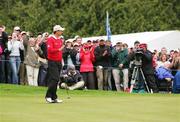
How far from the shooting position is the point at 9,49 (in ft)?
81.6

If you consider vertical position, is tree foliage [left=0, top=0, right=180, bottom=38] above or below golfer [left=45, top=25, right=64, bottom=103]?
above

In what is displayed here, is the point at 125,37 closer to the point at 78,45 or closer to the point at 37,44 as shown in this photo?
the point at 78,45

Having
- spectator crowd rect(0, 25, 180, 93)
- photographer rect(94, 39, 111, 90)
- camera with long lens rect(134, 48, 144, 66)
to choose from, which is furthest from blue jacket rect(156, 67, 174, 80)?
photographer rect(94, 39, 111, 90)

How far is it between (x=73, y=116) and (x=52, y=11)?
39.2 m

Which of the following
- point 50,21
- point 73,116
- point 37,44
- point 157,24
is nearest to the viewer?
point 73,116

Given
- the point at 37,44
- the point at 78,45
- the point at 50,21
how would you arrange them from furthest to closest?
the point at 50,21
the point at 78,45
the point at 37,44

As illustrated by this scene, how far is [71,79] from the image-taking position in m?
24.7

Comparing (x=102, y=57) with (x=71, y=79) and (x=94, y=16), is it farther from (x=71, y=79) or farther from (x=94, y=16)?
(x=94, y=16)

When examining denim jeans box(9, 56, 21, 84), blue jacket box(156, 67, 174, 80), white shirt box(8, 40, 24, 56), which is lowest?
blue jacket box(156, 67, 174, 80)

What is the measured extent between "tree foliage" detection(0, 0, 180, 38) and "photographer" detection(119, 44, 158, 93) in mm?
→ 22580

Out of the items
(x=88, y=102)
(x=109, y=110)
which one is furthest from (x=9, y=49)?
(x=109, y=110)

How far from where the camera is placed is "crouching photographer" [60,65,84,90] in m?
24.7

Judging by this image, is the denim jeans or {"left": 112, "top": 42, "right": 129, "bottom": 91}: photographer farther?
{"left": 112, "top": 42, "right": 129, "bottom": 91}: photographer

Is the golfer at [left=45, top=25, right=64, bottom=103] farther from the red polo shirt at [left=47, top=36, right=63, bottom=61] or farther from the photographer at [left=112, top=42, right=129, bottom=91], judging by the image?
the photographer at [left=112, top=42, right=129, bottom=91]
